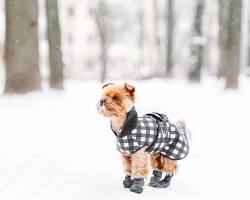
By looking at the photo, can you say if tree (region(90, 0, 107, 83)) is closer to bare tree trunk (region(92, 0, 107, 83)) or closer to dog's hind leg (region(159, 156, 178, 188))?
bare tree trunk (region(92, 0, 107, 83))

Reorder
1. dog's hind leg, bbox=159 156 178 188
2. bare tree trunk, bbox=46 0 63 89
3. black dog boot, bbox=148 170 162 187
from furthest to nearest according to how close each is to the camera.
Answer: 1. bare tree trunk, bbox=46 0 63 89
2. black dog boot, bbox=148 170 162 187
3. dog's hind leg, bbox=159 156 178 188

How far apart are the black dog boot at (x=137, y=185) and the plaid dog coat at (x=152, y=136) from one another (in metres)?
0.36

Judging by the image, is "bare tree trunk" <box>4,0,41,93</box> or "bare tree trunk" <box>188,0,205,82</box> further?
"bare tree trunk" <box>188,0,205,82</box>

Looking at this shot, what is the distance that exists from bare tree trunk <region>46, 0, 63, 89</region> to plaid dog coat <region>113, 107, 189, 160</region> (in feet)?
29.0

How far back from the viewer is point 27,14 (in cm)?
1291

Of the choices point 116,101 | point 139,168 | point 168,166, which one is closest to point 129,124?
point 116,101

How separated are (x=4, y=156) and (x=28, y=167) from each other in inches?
32.8

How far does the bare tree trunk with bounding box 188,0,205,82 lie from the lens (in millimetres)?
21891

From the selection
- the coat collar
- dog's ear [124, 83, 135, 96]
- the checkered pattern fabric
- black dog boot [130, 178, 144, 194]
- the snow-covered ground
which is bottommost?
the snow-covered ground

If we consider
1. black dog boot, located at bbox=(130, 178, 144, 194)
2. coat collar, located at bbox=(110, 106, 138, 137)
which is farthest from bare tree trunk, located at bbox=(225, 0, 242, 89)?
coat collar, located at bbox=(110, 106, 138, 137)

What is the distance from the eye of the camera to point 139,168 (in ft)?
20.6

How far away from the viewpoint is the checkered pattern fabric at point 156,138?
20.2ft

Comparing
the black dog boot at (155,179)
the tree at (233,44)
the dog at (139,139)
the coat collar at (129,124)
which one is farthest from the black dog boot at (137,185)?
the tree at (233,44)

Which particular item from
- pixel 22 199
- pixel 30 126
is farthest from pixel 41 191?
pixel 30 126
